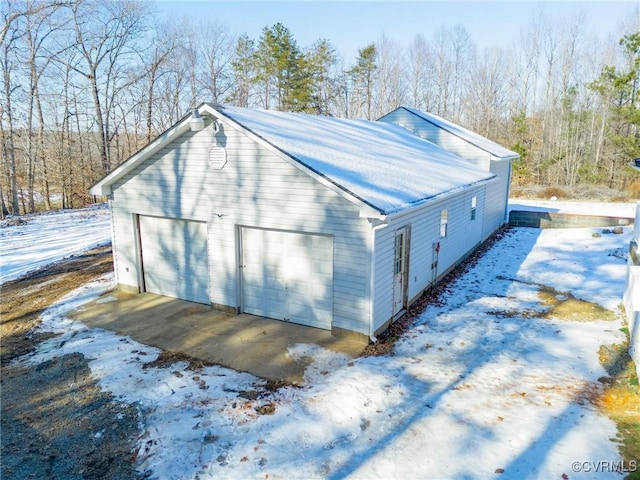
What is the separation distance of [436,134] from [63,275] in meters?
15.0

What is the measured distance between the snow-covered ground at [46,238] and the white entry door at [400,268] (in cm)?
1179

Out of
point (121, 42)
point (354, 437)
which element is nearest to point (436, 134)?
point (354, 437)

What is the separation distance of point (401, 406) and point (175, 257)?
6759 mm

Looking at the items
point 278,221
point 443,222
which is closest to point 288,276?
point 278,221

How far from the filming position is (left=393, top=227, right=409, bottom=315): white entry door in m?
8.84

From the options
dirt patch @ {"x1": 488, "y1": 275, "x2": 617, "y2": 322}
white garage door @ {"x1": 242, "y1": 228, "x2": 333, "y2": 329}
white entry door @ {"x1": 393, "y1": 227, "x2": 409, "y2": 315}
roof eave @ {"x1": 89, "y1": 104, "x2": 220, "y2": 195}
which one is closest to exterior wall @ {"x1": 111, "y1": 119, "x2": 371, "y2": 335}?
roof eave @ {"x1": 89, "y1": 104, "x2": 220, "y2": 195}

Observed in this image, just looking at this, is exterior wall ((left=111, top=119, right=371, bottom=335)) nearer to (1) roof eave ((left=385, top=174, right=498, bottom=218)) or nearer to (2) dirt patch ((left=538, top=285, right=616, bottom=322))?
(1) roof eave ((left=385, top=174, right=498, bottom=218))

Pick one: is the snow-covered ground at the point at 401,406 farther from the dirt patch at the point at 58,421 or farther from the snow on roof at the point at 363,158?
the snow on roof at the point at 363,158

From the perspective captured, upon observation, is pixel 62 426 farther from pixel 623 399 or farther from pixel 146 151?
pixel 623 399

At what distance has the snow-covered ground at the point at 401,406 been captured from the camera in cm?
500

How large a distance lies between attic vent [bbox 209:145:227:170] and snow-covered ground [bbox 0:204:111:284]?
8.69 metres

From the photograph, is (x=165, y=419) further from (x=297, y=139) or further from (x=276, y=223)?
(x=297, y=139)

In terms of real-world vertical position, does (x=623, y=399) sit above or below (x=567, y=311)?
below

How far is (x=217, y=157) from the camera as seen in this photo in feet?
29.6
